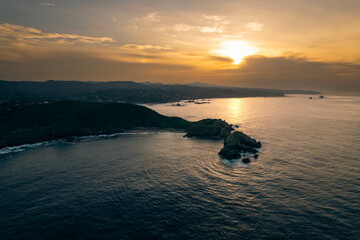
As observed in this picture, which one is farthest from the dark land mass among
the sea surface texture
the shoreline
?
the sea surface texture

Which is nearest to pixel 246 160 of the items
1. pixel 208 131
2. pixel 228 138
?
pixel 228 138

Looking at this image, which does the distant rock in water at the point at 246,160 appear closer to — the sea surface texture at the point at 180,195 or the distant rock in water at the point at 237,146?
the sea surface texture at the point at 180,195

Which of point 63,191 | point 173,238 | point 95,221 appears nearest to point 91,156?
point 63,191

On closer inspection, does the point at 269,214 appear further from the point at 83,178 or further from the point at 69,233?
the point at 83,178

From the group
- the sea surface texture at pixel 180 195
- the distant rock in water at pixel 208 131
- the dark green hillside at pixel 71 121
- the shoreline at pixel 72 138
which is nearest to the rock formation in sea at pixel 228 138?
the distant rock in water at pixel 208 131

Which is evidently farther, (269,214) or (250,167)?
(250,167)

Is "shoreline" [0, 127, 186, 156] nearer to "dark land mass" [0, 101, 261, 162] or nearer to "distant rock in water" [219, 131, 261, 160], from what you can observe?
"dark land mass" [0, 101, 261, 162]
